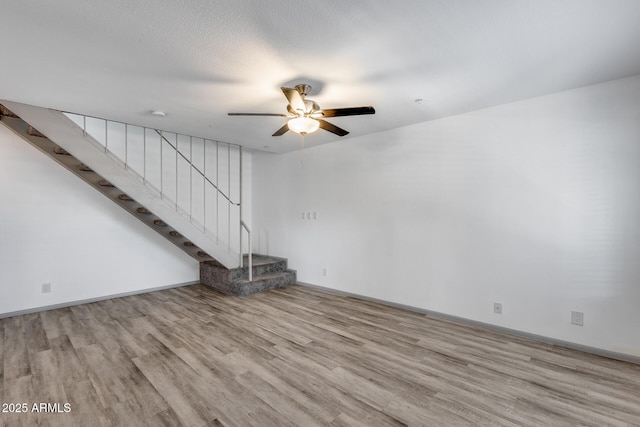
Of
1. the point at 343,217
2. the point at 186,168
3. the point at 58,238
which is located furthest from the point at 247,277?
the point at 58,238

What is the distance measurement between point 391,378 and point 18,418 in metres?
2.58

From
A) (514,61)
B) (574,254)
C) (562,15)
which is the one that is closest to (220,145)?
(514,61)

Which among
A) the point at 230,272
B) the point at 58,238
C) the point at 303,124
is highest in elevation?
the point at 303,124

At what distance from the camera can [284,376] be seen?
7.82 ft

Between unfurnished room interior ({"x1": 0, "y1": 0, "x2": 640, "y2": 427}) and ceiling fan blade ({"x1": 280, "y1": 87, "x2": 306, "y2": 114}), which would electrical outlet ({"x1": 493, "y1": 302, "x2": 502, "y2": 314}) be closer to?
unfurnished room interior ({"x1": 0, "y1": 0, "x2": 640, "y2": 427})

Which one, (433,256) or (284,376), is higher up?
(433,256)

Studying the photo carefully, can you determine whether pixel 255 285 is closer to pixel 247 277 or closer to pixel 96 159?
pixel 247 277

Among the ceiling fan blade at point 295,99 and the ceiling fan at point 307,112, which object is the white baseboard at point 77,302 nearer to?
the ceiling fan at point 307,112

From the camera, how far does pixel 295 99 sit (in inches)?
93.4

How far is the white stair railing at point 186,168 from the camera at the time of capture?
4535 millimetres

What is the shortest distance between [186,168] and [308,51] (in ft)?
13.0

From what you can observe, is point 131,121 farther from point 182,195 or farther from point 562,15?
point 562,15

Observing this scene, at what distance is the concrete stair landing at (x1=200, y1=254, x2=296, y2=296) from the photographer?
475 centimetres

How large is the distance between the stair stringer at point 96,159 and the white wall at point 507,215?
2.31 m
